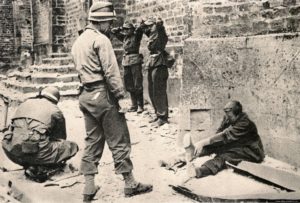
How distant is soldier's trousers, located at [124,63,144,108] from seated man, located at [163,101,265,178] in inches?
147

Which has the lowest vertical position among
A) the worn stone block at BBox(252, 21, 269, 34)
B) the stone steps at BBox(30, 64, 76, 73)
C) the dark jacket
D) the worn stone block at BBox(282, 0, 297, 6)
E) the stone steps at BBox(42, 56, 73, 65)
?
the dark jacket

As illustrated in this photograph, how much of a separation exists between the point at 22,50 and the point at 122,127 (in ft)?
52.1

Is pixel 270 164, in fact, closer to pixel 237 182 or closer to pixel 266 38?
pixel 237 182

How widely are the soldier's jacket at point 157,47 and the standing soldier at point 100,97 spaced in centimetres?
339

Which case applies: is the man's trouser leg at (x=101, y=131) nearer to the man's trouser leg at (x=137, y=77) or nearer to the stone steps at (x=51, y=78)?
the man's trouser leg at (x=137, y=77)

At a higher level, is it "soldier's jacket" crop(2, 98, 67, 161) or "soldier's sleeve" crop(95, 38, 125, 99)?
"soldier's sleeve" crop(95, 38, 125, 99)

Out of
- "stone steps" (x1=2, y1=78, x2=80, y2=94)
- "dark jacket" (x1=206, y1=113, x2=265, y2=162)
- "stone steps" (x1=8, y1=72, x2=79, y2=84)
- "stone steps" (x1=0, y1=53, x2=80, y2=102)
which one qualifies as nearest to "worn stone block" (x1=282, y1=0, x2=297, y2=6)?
"dark jacket" (x1=206, y1=113, x2=265, y2=162)

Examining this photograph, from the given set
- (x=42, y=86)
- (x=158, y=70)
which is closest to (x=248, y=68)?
(x=158, y=70)

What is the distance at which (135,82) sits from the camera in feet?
30.5

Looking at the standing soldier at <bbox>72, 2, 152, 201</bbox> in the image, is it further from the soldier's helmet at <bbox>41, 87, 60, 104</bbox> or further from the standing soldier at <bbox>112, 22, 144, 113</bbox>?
the standing soldier at <bbox>112, 22, 144, 113</bbox>

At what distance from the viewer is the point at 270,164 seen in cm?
564

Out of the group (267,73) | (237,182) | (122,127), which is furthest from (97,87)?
(267,73)

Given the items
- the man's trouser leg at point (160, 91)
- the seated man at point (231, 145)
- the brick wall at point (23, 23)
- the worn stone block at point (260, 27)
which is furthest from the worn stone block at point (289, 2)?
the brick wall at point (23, 23)

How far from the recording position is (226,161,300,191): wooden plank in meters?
4.84
